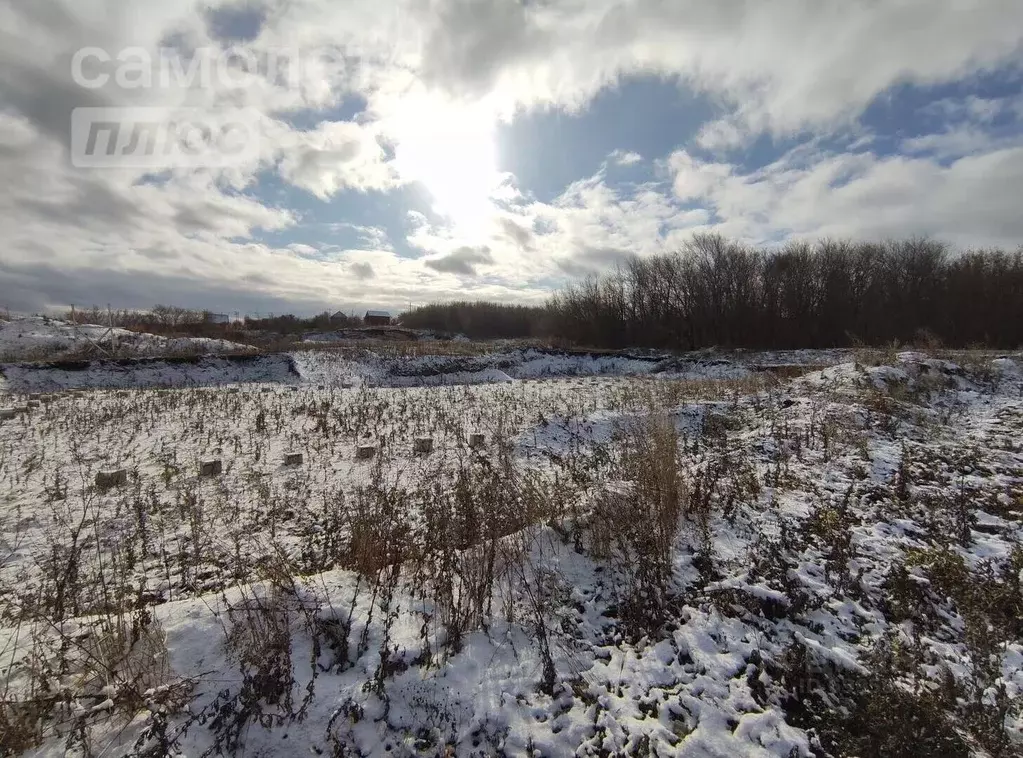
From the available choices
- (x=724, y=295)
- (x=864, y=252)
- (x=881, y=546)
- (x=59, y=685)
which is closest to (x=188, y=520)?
(x=59, y=685)

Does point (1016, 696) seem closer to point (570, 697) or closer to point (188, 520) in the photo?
point (570, 697)

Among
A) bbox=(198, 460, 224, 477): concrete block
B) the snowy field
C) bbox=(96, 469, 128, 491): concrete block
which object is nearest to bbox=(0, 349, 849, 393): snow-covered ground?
bbox=(198, 460, 224, 477): concrete block

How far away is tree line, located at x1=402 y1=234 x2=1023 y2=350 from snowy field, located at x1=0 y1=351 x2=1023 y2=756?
30825 millimetres

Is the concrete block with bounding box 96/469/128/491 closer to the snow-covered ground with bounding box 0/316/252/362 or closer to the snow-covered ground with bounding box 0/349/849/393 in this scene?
the snow-covered ground with bounding box 0/349/849/393

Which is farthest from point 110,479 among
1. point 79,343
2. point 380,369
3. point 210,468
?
point 79,343

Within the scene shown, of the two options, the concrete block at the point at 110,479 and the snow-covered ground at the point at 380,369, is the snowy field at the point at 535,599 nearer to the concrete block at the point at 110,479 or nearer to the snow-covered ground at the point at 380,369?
the concrete block at the point at 110,479

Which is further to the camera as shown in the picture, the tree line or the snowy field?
the tree line

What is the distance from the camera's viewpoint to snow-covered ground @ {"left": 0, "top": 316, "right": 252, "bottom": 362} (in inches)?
928

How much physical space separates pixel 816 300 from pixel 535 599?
40.1m

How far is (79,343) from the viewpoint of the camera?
2512 centimetres

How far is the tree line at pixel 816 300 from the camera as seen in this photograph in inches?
1265

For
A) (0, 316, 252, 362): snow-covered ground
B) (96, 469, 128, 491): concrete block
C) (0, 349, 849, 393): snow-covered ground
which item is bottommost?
(96, 469, 128, 491): concrete block

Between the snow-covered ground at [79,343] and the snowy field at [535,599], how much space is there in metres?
20.0

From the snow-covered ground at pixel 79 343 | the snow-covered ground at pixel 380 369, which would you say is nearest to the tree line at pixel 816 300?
the snow-covered ground at pixel 380 369
